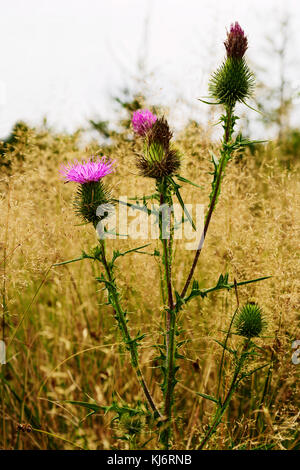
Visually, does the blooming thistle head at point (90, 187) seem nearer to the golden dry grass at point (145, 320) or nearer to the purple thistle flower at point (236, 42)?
the golden dry grass at point (145, 320)

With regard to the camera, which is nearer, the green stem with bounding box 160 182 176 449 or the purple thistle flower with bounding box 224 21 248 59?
the green stem with bounding box 160 182 176 449

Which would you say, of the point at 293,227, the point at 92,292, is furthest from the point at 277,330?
the point at 92,292

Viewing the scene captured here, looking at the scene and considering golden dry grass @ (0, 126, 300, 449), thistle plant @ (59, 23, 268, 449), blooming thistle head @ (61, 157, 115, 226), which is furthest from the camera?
golden dry grass @ (0, 126, 300, 449)

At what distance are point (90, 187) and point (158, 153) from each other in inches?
13.0

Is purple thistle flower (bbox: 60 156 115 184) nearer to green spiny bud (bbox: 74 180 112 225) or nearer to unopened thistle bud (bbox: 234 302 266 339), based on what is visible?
green spiny bud (bbox: 74 180 112 225)

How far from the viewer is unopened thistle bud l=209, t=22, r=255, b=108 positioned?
1.80 metres

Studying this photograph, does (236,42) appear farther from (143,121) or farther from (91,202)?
(91,202)

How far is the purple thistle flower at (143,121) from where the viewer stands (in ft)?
5.72

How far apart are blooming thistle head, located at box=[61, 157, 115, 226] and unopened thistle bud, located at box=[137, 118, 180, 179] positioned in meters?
0.15

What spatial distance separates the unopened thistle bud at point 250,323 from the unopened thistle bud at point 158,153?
0.67 m

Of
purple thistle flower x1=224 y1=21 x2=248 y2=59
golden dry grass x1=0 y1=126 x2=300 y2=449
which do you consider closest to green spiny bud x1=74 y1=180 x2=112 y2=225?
golden dry grass x1=0 y1=126 x2=300 y2=449

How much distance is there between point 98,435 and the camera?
2391 mm

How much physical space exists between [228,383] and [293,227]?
857 millimetres

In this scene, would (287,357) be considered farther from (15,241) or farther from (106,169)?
(15,241)
